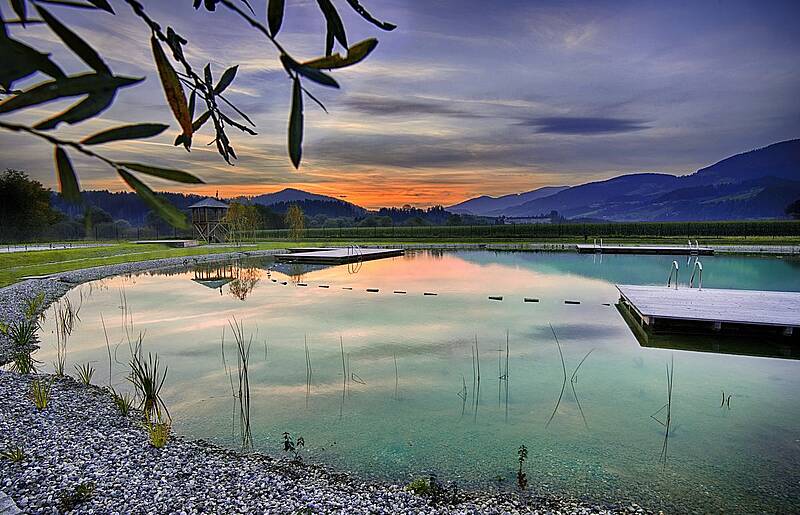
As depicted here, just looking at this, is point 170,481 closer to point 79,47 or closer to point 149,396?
point 149,396

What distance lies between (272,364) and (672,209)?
22138 centimetres

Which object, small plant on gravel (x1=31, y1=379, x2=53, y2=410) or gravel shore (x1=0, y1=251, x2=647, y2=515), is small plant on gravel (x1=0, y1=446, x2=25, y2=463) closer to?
gravel shore (x1=0, y1=251, x2=647, y2=515)

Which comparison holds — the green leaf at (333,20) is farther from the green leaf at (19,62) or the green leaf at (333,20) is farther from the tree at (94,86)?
the green leaf at (19,62)

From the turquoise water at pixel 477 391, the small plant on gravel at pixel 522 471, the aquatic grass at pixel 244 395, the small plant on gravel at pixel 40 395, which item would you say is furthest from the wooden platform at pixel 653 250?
the small plant on gravel at pixel 40 395

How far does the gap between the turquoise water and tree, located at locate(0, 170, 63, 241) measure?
Result: 78.5 ft

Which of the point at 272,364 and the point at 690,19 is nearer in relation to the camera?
the point at 272,364

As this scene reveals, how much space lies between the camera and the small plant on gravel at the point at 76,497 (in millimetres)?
3158

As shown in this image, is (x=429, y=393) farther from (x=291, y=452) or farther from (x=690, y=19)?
(x=690, y=19)

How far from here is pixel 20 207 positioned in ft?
98.1

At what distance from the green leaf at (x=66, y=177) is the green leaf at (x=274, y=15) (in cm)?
32

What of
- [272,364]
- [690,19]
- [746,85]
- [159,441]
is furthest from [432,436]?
[746,85]

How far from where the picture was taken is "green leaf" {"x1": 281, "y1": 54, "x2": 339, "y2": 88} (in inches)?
22.7

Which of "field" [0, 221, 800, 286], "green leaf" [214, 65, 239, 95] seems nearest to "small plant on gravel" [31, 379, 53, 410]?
"green leaf" [214, 65, 239, 95]

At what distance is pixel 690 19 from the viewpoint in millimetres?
16453
